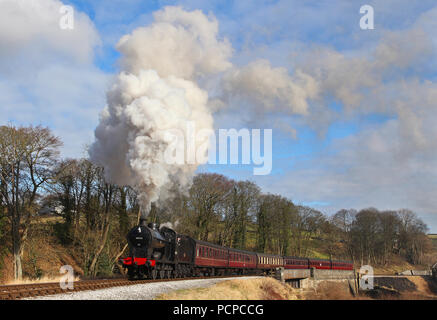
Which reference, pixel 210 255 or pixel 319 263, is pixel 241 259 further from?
pixel 319 263

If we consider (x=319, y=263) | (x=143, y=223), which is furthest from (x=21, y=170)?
(x=319, y=263)

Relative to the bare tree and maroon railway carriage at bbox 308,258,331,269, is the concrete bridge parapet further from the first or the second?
the bare tree

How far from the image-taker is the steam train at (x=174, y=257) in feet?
57.7

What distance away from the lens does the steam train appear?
1759 cm

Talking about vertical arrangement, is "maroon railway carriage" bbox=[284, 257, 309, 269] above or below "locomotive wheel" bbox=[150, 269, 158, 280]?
below

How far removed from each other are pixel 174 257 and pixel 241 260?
1254 cm

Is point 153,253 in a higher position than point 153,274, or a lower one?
higher

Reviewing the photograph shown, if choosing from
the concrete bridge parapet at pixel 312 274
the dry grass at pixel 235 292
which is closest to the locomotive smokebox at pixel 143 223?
the dry grass at pixel 235 292

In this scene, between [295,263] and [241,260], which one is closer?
[241,260]

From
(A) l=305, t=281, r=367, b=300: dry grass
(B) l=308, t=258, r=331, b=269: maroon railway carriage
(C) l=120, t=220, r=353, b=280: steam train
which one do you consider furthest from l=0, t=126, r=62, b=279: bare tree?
(B) l=308, t=258, r=331, b=269: maroon railway carriage

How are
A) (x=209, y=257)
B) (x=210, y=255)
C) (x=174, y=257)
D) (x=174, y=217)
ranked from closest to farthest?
(x=174, y=257) → (x=209, y=257) → (x=210, y=255) → (x=174, y=217)

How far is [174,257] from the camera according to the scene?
20.2 m

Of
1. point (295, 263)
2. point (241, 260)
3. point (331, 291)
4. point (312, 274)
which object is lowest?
point (331, 291)

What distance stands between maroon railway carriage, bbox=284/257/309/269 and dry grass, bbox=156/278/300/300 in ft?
65.3
